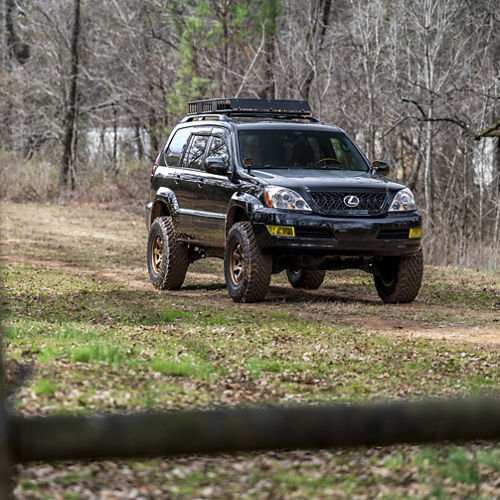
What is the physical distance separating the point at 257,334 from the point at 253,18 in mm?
19554

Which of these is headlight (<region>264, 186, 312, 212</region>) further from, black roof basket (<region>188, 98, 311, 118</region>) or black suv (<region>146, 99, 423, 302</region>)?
black roof basket (<region>188, 98, 311, 118</region>)

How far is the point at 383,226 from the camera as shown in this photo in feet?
38.7

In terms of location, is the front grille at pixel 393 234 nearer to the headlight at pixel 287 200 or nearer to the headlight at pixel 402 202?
the headlight at pixel 402 202

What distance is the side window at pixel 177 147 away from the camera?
13938 millimetres

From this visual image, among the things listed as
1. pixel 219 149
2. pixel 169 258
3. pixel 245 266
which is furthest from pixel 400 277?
pixel 169 258

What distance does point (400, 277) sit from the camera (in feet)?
40.9

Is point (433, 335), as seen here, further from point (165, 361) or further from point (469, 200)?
point (469, 200)

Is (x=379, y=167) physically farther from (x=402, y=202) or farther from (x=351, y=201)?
(x=351, y=201)

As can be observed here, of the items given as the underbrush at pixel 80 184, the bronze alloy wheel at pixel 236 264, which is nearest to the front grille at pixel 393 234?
the bronze alloy wheel at pixel 236 264

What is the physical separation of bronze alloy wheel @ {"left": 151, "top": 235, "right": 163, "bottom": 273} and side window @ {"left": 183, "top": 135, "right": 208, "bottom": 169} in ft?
3.81

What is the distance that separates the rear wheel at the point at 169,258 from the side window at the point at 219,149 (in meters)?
1.18

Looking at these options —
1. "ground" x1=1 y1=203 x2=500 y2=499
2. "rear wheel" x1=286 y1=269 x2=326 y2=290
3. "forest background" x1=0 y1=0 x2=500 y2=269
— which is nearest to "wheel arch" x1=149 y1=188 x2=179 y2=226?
Result: "ground" x1=1 y1=203 x2=500 y2=499

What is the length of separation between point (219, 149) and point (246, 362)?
5166mm

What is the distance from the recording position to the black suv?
11.7 m
